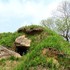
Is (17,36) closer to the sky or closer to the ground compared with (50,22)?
closer to the sky

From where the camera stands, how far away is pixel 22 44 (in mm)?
20906

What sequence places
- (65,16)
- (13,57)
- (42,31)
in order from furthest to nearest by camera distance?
(65,16), (42,31), (13,57)

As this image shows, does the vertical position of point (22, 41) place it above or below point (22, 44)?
above

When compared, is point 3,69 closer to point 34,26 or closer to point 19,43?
point 19,43

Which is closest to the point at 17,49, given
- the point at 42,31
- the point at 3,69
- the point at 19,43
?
the point at 19,43

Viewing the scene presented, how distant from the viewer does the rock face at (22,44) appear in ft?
68.8

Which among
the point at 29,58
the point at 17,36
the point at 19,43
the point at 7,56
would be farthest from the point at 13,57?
the point at 29,58

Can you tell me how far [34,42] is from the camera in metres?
21.5

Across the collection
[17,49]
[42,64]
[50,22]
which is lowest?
[50,22]

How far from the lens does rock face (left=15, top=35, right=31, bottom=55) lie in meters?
21.0

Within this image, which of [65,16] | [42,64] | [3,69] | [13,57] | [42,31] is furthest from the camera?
[65,16]

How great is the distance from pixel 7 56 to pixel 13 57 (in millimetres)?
387

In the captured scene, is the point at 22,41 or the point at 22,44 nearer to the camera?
the point at 22,44

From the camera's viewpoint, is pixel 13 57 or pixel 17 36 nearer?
pixel 13 57
